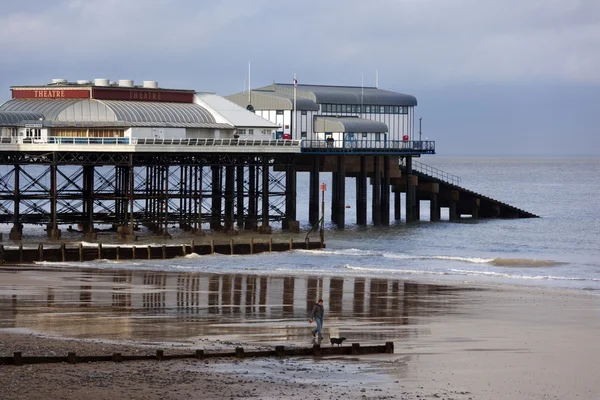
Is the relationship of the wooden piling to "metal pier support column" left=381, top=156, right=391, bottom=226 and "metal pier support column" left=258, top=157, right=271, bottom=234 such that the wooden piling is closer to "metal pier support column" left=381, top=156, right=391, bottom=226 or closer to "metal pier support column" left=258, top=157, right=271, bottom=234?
"metal pier support column" left=258, top=157, right=271, bottom=234

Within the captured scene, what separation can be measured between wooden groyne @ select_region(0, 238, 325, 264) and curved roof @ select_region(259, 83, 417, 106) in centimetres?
2409

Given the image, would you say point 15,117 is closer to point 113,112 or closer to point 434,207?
point 113,112

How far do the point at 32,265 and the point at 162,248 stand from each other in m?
7.64

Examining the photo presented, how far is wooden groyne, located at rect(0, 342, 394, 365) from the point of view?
29.4 meters

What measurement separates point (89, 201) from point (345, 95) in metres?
27.7

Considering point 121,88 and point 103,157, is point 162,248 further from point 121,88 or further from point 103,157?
point 121,88

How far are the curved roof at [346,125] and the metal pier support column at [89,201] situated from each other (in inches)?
675

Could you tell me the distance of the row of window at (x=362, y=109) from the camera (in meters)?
92.0

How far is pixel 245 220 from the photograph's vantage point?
78.4 meters

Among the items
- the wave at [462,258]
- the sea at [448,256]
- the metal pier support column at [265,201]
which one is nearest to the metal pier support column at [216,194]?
the metal pier support column at [265,201]

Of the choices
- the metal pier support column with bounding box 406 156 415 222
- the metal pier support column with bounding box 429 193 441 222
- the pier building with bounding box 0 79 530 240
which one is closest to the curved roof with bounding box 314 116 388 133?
the pier building with bounding box 0 79 530 240

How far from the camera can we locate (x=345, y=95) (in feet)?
306

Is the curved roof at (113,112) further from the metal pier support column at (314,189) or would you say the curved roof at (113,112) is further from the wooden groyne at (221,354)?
the wooden groyne at (221,354)

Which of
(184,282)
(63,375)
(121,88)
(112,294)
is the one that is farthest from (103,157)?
(63,375)
